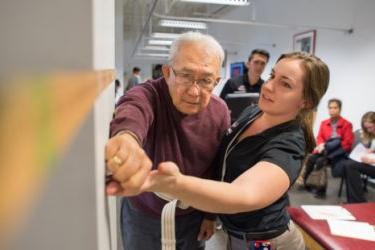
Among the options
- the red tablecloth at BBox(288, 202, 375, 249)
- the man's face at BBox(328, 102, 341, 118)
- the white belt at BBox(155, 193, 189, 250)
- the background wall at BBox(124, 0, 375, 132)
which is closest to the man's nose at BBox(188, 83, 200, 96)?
the white belt at BBox(155, 193, 189, 250)

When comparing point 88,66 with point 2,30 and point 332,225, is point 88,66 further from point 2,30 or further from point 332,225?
point 332,225

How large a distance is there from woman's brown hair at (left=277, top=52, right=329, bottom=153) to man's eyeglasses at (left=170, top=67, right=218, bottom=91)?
0.32 metres

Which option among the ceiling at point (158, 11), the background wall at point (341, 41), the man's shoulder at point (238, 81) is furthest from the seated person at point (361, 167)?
the ceiling at point (158, 11)

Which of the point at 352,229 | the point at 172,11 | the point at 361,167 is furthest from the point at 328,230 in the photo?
the point at 172,11

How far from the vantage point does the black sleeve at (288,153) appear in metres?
0.84

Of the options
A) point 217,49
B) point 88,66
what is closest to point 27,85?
point 88,66

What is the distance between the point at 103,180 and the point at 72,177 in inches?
2.6

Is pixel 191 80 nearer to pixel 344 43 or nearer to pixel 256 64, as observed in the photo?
pixel 256 64

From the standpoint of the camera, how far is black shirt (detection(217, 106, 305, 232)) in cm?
92

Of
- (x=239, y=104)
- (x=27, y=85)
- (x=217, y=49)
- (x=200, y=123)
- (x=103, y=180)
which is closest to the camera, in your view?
(x=27, y=85)

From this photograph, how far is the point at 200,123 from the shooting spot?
3.63ft

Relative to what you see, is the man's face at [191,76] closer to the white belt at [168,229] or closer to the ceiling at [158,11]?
the white belt at [168,229]

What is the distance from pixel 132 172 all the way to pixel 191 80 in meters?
0.56

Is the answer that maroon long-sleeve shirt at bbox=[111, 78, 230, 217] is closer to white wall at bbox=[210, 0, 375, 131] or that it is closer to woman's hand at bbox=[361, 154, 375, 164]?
woman's hand at bbox=[361, 154, 375, 164]
